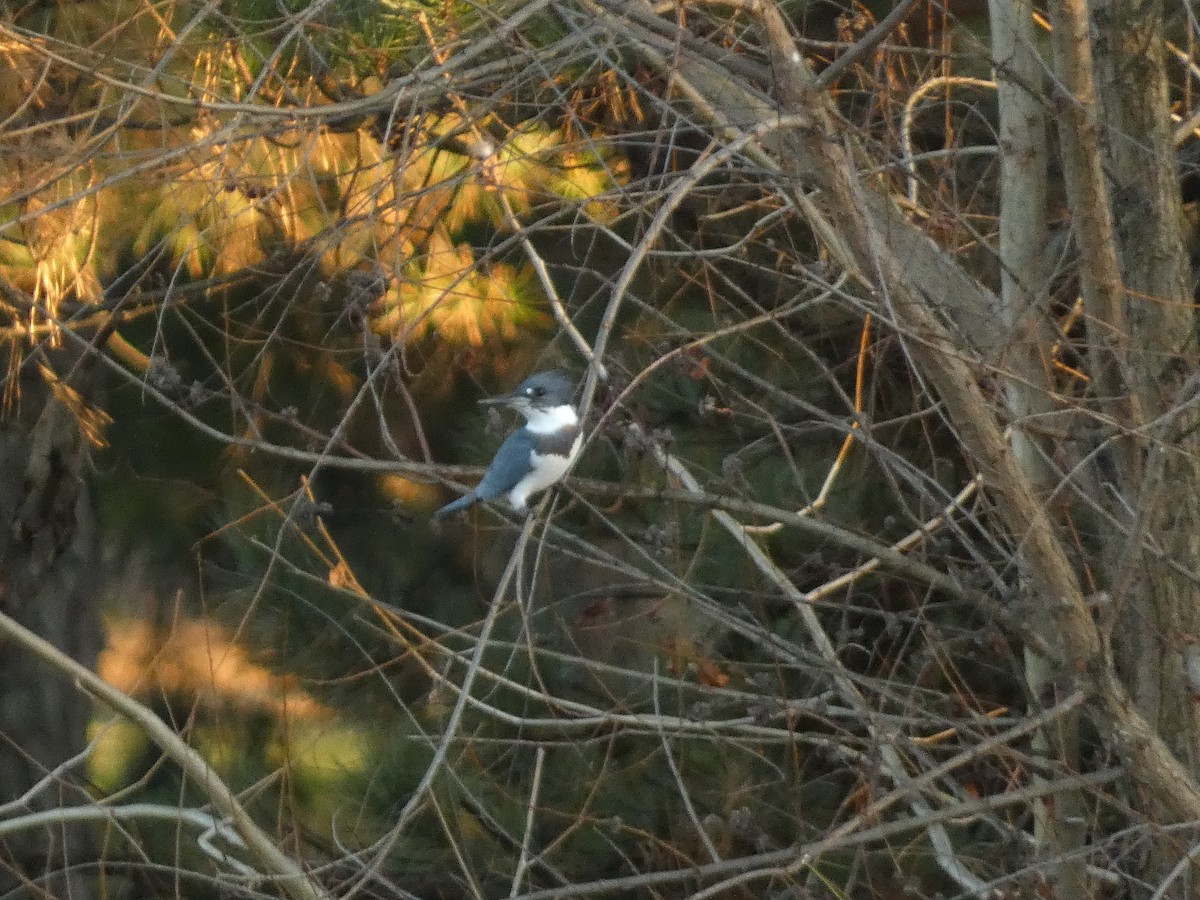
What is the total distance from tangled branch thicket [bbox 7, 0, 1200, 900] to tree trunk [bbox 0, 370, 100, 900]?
1 centimetres

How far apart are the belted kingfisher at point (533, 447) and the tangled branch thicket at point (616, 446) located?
91 mm

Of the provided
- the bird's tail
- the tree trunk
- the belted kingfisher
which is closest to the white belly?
the belted kingfisher

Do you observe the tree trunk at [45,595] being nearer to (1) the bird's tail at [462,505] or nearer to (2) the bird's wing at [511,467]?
(1) the bird's tail at [462,505]

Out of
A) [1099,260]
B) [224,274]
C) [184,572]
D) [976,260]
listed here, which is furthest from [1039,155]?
[184,572]

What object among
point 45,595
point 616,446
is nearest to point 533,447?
point 616,446

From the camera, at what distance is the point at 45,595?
16.3 ft

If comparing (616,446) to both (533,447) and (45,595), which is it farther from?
(45,595)

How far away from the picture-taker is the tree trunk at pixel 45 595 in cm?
480

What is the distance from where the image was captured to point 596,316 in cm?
422

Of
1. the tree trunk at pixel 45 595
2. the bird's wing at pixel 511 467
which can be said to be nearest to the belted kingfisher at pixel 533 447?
the bird's wing at pixel 511 467

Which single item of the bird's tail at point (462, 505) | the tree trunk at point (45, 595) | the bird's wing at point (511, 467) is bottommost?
the tree trunk at point (45, 595)

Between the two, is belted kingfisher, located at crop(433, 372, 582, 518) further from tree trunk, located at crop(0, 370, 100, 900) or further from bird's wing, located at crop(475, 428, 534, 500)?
tree trunk, located at crop(0, 370, 100, 900)

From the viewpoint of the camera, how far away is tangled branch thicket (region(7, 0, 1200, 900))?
2.75 m

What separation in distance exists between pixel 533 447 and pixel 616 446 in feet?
1.88
